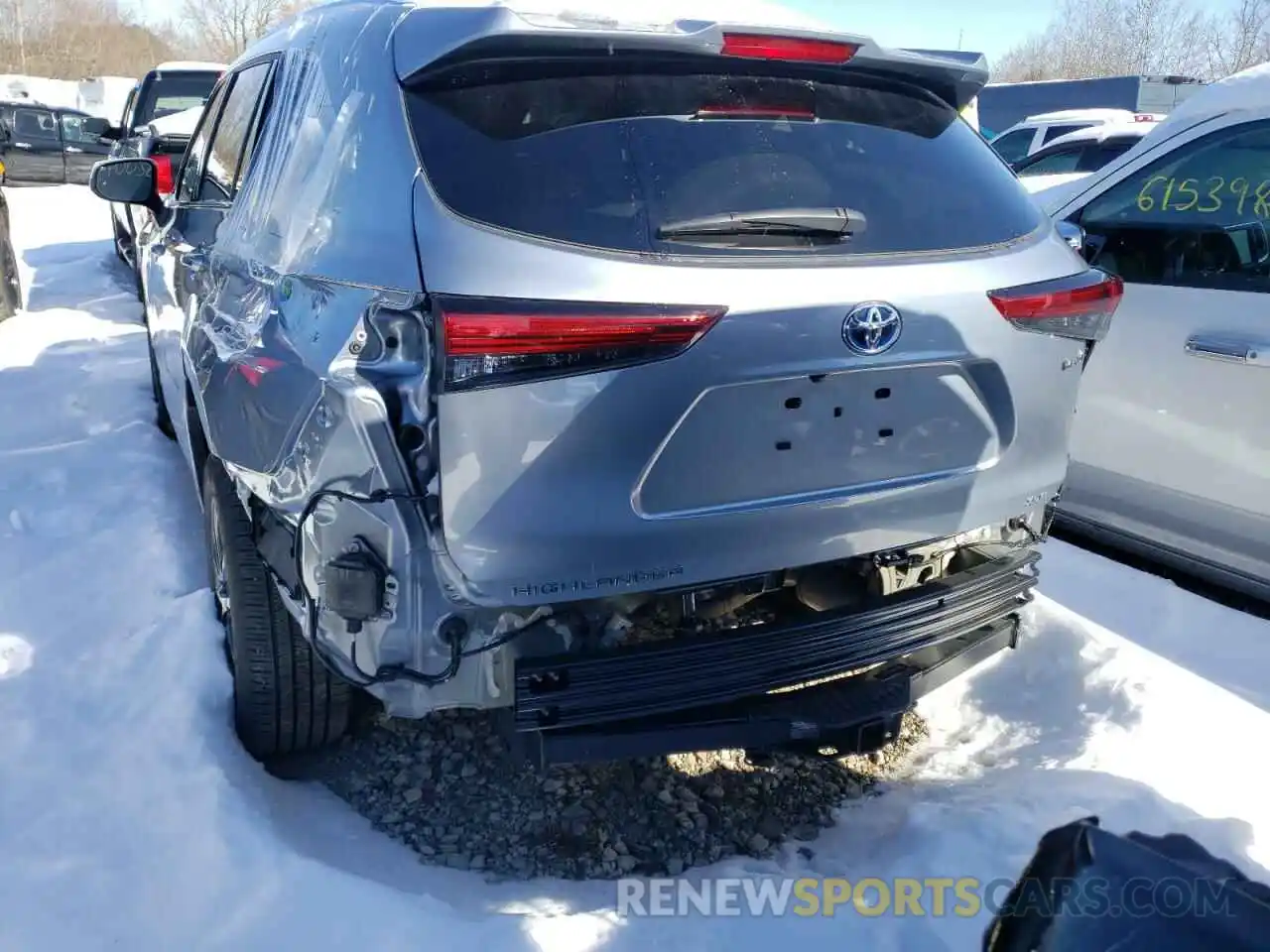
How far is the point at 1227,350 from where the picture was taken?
3.41m

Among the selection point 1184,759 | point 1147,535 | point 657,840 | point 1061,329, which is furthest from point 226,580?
point 1147,535

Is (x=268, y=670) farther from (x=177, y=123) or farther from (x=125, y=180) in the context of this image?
(x=177, y=123)

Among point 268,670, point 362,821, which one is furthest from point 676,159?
point 362,821

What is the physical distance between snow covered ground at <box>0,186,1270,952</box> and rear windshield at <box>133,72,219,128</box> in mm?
8118

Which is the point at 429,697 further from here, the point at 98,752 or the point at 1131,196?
the point at 1131,196

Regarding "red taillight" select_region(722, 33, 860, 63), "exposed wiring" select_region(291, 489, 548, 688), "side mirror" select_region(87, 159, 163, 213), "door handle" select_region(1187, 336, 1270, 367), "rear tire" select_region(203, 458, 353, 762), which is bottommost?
"rear tire" select_region(203, 458, 353, 762)

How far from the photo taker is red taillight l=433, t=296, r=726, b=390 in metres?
1.88

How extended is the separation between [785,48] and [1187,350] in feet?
6.97

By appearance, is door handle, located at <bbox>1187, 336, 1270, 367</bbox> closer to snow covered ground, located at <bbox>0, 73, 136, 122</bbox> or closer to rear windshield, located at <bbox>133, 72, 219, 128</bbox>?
rear windshield, located at <bbox>133, 72, 219, 128</bbox>

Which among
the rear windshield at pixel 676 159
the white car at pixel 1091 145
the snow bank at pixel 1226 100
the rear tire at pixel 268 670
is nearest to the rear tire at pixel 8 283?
the rear tire at pixel 268 670

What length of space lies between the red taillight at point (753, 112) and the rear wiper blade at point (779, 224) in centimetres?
24

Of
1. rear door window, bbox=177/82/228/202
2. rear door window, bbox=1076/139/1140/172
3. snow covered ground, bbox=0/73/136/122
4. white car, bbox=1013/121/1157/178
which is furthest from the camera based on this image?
snow covered ground, bbox=0/73/136/122

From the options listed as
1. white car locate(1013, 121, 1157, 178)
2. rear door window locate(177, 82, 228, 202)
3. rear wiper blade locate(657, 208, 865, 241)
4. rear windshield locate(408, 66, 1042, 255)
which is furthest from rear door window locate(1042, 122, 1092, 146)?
rear wiper blade locate(657, 208, 865, 241)

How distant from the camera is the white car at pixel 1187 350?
135 inches
